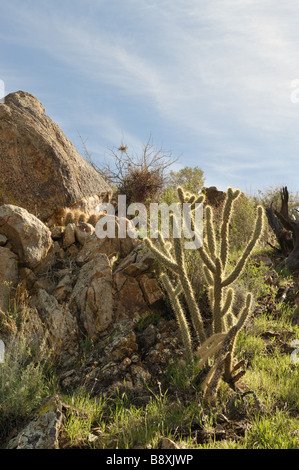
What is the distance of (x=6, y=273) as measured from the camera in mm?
6652

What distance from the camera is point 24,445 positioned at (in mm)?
3736

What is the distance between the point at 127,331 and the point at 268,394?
203 centimetres

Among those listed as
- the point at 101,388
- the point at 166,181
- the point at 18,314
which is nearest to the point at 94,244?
the point at 18,314

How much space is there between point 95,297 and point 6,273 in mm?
1533

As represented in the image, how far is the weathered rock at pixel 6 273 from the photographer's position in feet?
21.2

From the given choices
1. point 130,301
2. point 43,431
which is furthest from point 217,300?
point 43,431

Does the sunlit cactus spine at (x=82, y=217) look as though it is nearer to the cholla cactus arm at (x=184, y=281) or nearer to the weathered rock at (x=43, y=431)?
the cholla cactus arm at (x=184, y=281)

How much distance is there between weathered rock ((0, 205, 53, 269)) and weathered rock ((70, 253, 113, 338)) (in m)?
0.89

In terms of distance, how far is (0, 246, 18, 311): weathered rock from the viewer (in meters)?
6.46

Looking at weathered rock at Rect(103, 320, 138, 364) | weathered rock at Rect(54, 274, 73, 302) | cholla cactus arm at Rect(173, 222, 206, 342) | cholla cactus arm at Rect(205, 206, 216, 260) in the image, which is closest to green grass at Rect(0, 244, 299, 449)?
weathered rock at Rect(103, 320, 138, 364)

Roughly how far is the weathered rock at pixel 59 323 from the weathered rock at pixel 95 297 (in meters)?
0.20

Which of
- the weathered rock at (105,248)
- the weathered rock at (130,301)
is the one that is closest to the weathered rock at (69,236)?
the weathered rock at (105,248)

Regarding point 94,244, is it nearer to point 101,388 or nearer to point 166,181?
point 101,388
